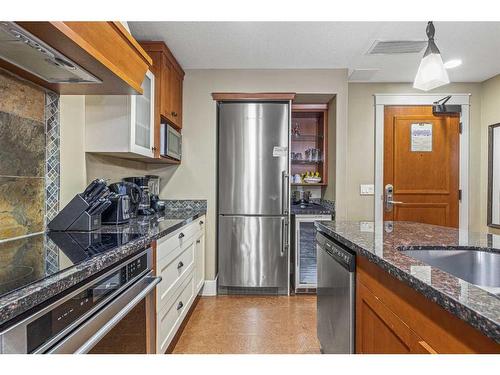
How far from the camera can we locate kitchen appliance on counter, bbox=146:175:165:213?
286cm

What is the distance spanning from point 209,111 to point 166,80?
2.05ft

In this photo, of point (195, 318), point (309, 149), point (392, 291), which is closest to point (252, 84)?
point (309, 149)

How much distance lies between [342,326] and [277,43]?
2.24 m

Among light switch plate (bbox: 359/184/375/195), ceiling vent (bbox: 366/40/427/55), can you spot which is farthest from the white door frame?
ceiling vent (bbox: 366/40/427/55)

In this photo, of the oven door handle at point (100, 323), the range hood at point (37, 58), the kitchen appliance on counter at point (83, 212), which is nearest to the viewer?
the oven door handle at point (100, 323)

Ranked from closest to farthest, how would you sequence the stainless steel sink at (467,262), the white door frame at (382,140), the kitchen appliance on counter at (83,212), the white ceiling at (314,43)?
the stainless steel sink at (467,262) < the kitchen appliance on counter at (83,212) < the white ceiling at (314,43) < the white door frame at (382,140)

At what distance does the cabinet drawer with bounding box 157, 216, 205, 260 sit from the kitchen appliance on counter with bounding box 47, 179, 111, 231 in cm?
37

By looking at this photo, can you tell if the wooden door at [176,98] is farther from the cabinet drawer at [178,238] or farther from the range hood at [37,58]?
the range hood at [37,58]

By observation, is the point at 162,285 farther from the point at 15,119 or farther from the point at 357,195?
the point at 357,195

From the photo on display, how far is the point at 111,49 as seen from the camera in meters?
1.37

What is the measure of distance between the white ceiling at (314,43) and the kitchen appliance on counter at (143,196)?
1.19 meters

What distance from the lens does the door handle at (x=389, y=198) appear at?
3.75m

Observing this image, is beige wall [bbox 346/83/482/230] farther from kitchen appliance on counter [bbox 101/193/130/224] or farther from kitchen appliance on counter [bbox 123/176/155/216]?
kitchen appliance on counter [bbox 101/193/130/224]

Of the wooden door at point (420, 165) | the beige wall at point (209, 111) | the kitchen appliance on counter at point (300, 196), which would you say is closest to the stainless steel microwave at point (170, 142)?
the beige wall at point (209, 111)
